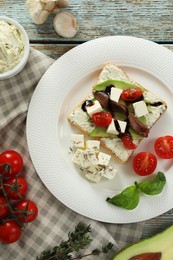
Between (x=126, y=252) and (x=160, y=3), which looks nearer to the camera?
(x=126, y=252)

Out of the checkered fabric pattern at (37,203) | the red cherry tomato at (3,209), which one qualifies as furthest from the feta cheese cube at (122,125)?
the red cherry tomato at (3,209)

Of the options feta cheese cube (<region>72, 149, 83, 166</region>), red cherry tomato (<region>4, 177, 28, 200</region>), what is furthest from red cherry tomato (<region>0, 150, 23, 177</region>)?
feta cheese cube (<region>72, 149, 83, 166</region>)

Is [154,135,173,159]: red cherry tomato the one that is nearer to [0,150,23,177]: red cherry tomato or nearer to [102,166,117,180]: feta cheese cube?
[102,166,117,180]: feta cheese cube

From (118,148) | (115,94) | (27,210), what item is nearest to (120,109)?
(115,94)

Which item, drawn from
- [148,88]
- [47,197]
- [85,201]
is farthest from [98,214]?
[148,88]

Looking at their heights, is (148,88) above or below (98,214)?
above

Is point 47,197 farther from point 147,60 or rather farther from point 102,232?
point 147,60
